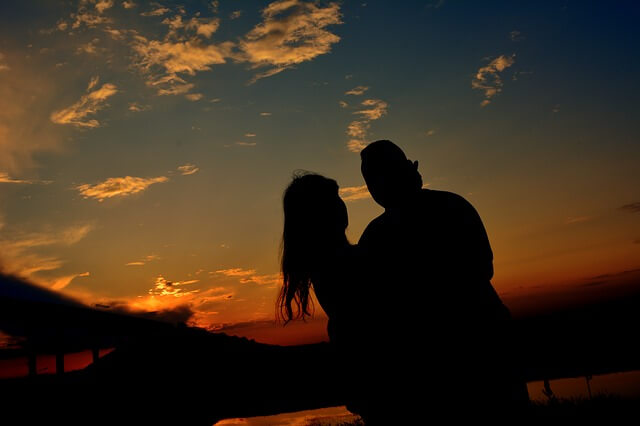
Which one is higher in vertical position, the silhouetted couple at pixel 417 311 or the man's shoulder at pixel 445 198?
the man's shoulder at pixel 445 198

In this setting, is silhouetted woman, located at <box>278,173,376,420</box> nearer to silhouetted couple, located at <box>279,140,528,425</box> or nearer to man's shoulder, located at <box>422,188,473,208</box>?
silhouetted couple, located at <box>279,140,528,425</box>

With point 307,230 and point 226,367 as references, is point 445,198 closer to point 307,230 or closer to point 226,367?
point 307,230

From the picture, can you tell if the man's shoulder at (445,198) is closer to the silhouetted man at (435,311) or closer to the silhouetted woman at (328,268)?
the silhouetted man at (435,311)

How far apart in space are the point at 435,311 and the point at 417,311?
8 centimetres

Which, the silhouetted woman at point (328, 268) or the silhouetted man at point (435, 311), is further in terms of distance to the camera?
the silhouetted woman at point (328, 268)

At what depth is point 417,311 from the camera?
6.47 ft

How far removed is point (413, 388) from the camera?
1979 mm

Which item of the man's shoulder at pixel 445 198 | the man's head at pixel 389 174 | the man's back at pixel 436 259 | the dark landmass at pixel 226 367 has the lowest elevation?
the dark landmass at pixel 226 367

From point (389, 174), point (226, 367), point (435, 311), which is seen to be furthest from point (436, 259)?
point (226, 367)

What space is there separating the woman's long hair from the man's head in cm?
26

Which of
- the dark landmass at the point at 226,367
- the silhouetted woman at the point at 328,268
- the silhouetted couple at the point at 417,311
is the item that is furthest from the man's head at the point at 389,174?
the dark landmass at the point at 226,367

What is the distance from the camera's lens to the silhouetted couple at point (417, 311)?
76.3 inches

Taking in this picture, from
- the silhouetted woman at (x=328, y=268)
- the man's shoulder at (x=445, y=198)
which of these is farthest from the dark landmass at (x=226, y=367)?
the man's shoulder at (x=445, y=198)

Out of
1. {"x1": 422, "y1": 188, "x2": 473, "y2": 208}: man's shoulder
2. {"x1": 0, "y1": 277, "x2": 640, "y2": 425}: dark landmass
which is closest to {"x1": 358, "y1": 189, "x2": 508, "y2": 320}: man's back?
{"x1": 422, "y1": 188, "x2": 473, "y2": 208}: man's shoulder
